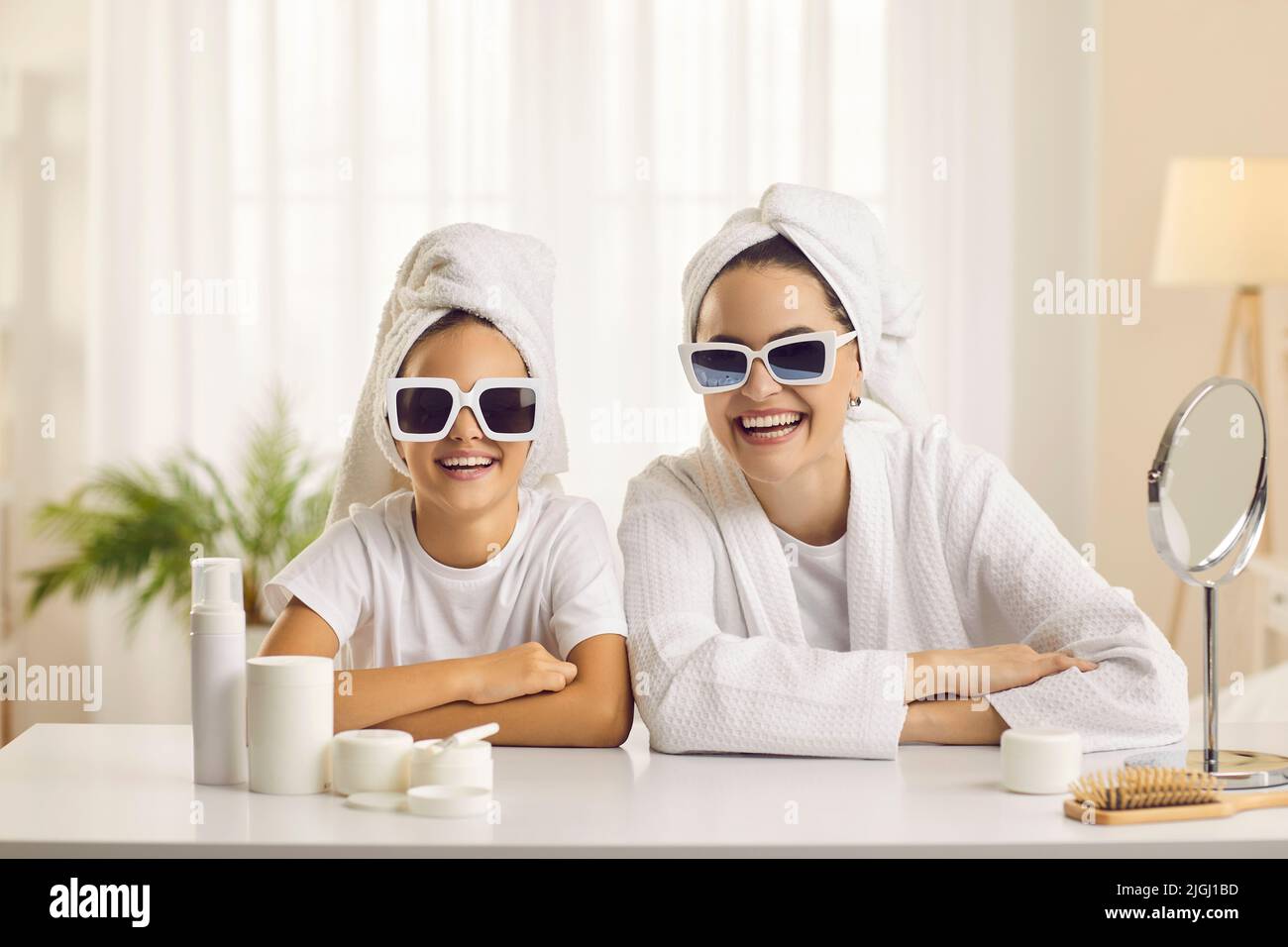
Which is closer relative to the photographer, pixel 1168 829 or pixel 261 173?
pixel 1168 829

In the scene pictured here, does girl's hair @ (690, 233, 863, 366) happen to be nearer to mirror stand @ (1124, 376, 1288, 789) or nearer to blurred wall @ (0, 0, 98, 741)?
mirror stand @ (1124, 376, 1288, 789)

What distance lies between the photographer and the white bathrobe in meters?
1.71

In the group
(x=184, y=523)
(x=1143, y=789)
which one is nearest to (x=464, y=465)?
(x=1143, y=789)

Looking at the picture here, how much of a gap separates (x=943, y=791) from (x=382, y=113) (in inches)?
139

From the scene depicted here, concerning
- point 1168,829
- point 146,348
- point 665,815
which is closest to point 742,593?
point 665,815

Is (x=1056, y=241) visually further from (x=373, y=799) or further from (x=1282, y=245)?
(x=373, y=799)

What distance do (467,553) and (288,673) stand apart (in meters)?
0.45

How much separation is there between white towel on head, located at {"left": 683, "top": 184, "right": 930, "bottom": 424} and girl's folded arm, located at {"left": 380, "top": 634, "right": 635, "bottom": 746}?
1.71 ft

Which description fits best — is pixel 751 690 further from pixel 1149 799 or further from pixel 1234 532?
pixel 1234 532

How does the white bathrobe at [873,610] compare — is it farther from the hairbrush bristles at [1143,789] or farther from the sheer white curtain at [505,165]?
the sheer white curtain at [505,165]

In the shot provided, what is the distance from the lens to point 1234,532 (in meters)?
1.66

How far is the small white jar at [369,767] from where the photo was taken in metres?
1.50

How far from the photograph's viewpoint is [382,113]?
4484 mm

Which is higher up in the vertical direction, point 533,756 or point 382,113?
point 382,113
